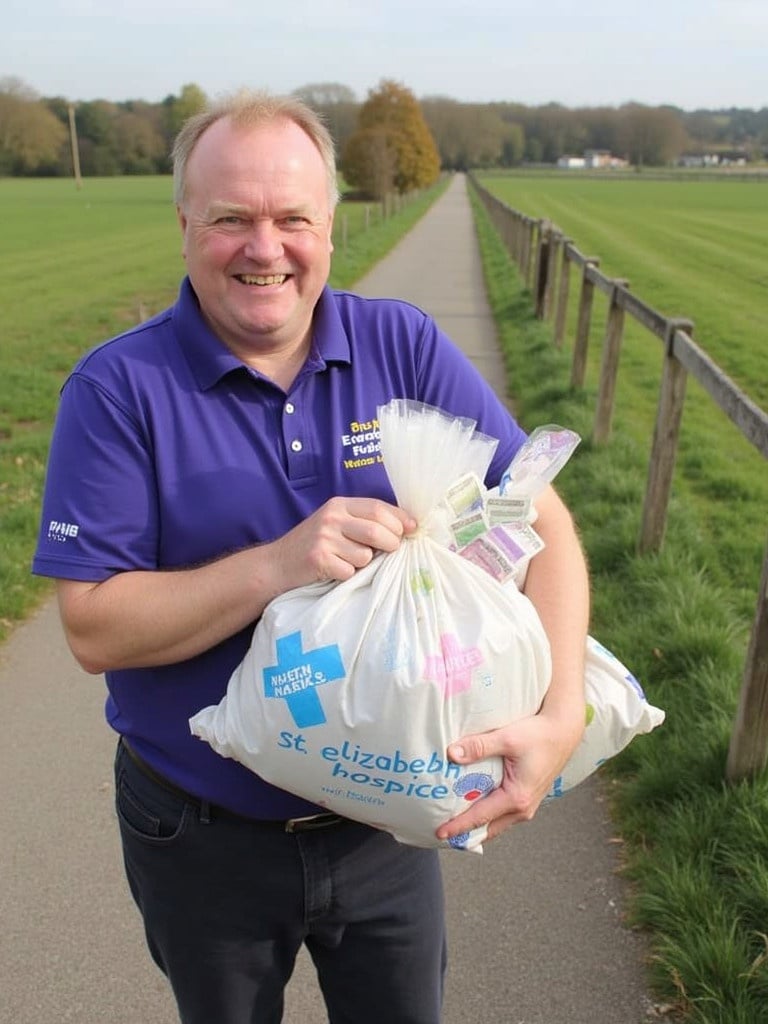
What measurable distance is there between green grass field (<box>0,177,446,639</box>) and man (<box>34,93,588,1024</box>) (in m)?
3.30

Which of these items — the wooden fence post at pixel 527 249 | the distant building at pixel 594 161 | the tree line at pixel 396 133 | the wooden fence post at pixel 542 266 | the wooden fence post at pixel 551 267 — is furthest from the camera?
the distant building at pixel 594 161

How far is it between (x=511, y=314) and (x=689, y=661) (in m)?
11.0

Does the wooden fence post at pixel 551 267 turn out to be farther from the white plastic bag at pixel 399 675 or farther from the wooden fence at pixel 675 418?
the white plastic bag at pixel 399 675

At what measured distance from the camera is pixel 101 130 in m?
106

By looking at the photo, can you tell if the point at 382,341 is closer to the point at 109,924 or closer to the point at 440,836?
the point at 440,836

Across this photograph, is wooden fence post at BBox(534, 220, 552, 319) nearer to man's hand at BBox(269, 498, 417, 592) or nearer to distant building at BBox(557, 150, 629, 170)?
man's hand at BBox(269, 498, 417, 592)

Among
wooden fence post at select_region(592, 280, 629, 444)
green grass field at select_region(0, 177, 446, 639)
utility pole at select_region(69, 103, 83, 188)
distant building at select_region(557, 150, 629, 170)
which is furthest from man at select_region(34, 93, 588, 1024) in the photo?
distant building at select_region(557, 150, 629, 170)

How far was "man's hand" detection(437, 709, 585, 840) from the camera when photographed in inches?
55.7

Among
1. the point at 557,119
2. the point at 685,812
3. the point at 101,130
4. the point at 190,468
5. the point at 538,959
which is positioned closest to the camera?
the point at 190,468

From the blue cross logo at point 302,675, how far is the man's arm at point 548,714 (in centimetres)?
21

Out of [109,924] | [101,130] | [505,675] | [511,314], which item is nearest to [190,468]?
[505,675]

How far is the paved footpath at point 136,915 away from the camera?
2566 millimetres

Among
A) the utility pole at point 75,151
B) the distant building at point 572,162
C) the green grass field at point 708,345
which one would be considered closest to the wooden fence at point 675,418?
the green grass field at point 708,345

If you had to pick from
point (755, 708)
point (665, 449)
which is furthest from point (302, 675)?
point (665, 449)
